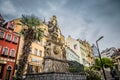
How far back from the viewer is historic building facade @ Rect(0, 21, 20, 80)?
22.4 m

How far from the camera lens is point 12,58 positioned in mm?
24188

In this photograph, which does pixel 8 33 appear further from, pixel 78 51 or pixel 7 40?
pixel 78 51

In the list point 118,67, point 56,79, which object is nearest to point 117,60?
point 118,67

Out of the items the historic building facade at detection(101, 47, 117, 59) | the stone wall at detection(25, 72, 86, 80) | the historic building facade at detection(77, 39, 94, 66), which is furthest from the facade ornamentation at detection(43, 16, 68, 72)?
the historic building facade at detection(101, 47, 117, 59)

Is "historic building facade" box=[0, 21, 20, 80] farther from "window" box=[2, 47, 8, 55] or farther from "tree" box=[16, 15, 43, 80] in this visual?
"tree" box=[16, 15, 43, 80]

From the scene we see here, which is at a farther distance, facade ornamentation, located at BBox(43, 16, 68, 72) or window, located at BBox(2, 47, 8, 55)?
window, located at BBox(2, 47, 8, 55)

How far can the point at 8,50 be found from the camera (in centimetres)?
2384

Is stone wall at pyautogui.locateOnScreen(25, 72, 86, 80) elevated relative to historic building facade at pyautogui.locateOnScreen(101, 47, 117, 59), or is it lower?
lower

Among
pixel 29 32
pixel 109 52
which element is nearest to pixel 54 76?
pixel 29 32

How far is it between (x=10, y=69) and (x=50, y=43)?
11069 mm

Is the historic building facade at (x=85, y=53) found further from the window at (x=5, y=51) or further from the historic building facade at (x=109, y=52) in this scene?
the window at (x=5, y=51)

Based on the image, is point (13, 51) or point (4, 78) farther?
point (13, 51)

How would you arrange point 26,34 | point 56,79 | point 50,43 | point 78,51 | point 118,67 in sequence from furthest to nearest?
1. point 78,51
2. point 118,67
3. point 26,34
4. point 50,43
5. point 56,79

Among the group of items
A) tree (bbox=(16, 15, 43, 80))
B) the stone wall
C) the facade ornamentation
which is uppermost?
tree (bbox=(16, 15, 43, 80))
